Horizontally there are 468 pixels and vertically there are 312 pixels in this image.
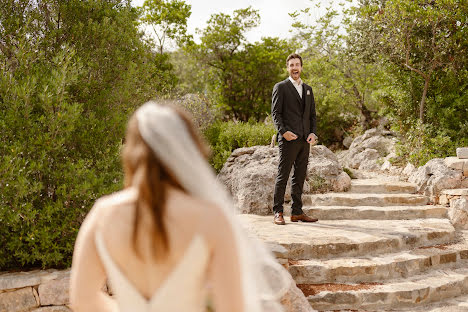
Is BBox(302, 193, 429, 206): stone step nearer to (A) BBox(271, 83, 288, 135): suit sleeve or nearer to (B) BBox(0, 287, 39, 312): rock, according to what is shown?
(A) BBox(271, 83, 288, 135): suit sleeve

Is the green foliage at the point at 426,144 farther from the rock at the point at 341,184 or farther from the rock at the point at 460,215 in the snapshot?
the rock at the point at 341,184

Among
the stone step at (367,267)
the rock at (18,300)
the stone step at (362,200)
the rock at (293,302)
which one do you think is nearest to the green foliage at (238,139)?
the stone step at (362,200)

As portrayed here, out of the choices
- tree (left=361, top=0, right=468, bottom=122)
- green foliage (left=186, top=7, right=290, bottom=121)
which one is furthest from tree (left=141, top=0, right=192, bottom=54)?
tree (left=361, top=0, right=468, bottom=122)

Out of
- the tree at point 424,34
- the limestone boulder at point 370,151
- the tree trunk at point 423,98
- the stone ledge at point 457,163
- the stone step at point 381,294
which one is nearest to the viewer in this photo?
the stone step at point 381,294

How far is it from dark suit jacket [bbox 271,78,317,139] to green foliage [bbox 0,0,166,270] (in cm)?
198

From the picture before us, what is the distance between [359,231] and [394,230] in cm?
53

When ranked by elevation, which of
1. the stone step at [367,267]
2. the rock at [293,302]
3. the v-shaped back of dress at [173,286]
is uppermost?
the v-shaped back of dress at [173,286]

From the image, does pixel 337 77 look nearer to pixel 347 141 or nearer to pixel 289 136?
pixel 347 141

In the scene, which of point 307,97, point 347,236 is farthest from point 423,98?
point 347,236

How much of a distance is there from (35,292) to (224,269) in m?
3.10

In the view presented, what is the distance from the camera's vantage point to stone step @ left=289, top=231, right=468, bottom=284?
196 inches

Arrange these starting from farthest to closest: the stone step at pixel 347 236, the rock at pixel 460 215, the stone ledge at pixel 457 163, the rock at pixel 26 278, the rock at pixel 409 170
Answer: the rock at pixel 409 170
the stone ledge at pixel 457 163
the rock at pixel 460 215
the stone step at pixel 347 236
the rock at pixel 26 278

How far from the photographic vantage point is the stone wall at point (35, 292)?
3689 millimetres

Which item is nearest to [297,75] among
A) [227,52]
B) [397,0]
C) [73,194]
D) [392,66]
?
[73,194]
